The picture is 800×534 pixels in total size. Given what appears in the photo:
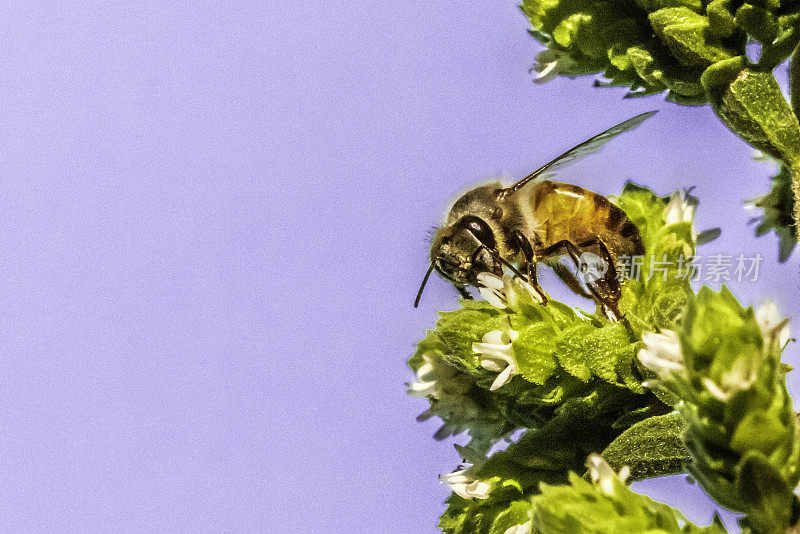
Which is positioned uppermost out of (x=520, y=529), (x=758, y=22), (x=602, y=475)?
(x=758, y=22)

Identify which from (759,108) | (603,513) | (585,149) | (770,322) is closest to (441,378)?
(585,149)

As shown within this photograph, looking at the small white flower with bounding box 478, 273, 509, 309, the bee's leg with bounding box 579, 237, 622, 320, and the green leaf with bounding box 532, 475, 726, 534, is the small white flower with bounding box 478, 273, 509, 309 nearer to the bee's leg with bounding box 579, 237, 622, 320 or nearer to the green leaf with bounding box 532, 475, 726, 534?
the bee's leg with bounding box 579, 237, 622, 320

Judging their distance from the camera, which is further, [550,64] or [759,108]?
[550,64]

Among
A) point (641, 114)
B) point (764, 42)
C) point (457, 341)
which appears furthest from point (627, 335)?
point (764, 42)

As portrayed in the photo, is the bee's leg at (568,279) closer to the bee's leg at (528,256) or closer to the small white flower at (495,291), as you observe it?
the bee's leg at (528,256)

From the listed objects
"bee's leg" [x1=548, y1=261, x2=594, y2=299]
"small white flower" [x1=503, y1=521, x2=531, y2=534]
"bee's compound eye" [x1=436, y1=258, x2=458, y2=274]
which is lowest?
"small white flower" [x1=503, y1=521, x2=531, y2=534]

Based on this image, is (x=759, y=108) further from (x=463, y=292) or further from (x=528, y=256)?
(x=463, y=292)

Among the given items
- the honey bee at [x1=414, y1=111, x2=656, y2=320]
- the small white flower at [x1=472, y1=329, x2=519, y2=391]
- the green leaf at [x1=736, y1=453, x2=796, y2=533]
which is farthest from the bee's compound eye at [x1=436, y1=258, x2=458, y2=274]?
the green leaf at [x1=736, y1=453, x2=796, y2=533]
